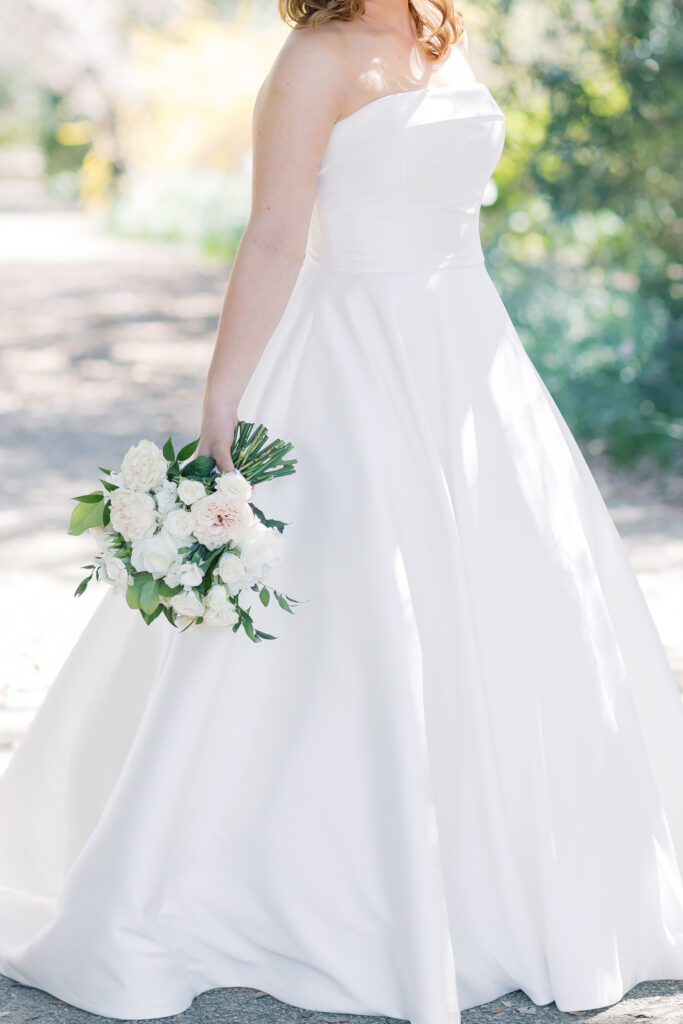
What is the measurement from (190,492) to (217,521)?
0.09 metres

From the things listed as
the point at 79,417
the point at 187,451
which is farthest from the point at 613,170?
the point at 187,451

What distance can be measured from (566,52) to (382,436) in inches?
238

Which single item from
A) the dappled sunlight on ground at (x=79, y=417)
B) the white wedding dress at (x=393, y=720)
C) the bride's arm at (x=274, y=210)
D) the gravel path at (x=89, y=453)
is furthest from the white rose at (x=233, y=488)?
the dappled sunlight on ground at (x=79, y=417)

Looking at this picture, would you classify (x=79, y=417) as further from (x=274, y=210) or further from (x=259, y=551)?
(x=259, y=551)

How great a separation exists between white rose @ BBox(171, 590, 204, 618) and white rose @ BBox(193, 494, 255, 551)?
0.10 m

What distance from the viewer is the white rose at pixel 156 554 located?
2410 mm

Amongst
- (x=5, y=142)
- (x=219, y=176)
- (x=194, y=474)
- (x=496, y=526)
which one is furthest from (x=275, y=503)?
(x=5, y=142)

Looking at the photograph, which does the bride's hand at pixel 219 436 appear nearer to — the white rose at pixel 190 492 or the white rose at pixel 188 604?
the white rose at pixel 190 492

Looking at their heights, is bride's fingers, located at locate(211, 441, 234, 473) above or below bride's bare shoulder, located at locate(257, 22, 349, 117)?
below

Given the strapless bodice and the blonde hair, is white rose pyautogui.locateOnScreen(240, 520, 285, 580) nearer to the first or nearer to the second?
the strapless bodice

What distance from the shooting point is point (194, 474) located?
2.53 meters

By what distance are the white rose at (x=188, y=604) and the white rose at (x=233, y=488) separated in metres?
0.20

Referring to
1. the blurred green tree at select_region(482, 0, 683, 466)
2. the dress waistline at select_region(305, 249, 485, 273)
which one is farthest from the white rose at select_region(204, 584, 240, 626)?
the blurred green tree at select_region(482, 0, 683, 466)

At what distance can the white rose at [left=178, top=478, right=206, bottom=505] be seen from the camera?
2439 mm
